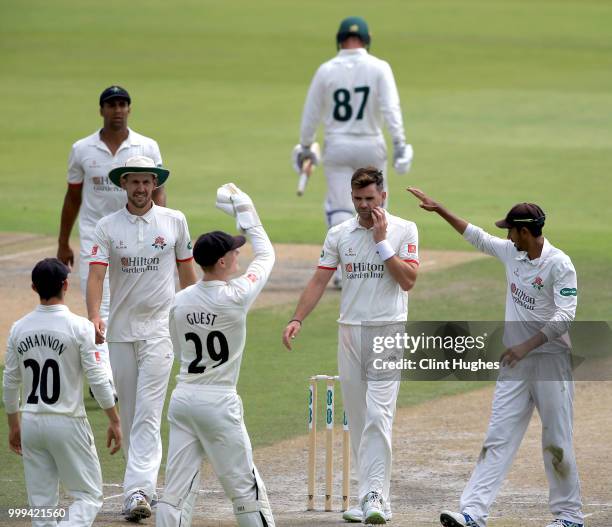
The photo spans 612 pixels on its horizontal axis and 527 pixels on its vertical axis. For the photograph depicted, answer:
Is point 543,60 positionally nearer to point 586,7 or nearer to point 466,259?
point 586,7

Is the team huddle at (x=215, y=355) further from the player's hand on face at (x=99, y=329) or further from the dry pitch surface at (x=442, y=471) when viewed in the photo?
the dry pitch surface at (x=442, y=471)

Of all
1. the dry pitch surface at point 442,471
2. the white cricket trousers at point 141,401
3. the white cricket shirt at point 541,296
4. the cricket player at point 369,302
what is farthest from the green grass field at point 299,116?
the white cricket shirt at point 541,296

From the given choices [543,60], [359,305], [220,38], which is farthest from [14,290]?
[220,38]

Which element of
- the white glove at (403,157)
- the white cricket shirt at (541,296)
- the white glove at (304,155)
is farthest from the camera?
the white glove at (304,155)

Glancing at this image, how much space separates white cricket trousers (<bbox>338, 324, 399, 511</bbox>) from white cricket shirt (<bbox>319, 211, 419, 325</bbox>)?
129mm

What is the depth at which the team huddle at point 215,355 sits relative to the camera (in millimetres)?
7562

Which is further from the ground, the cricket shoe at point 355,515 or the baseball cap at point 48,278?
the baseball cap at point 48,278

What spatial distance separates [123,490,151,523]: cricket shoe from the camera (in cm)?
852

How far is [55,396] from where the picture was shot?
752 cm

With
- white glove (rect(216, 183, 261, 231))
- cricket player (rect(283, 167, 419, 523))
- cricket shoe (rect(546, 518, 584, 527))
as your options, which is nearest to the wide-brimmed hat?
white glove (rect(216, 183, 261, 231))

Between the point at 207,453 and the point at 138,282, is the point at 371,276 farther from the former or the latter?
the point at 207,453

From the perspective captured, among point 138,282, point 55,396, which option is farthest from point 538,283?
point 55,396

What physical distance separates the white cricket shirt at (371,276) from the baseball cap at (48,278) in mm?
1918

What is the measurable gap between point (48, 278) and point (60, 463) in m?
0.95
